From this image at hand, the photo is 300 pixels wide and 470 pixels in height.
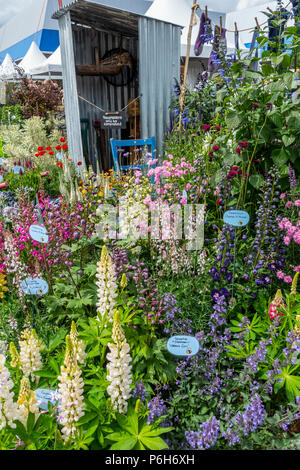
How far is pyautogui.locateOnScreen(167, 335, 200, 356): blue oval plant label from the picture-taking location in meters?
1.56

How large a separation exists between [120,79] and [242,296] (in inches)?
210

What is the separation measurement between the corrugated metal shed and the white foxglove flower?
14.3ft

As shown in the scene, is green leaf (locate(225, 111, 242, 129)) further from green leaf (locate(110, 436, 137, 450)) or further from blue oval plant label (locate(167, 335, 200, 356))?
green leaf (locate(110, 436, 137, 450))

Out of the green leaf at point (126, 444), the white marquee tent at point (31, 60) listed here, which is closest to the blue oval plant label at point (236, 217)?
the green leaf at point (126, 444)

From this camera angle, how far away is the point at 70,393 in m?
1.25

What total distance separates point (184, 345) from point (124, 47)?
233 inches

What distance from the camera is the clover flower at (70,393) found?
4.04 ft

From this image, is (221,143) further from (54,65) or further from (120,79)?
(54,65)

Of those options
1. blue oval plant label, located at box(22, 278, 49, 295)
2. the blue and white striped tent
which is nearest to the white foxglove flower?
blue oval plant label, located at box(22, 278, 49, 295)

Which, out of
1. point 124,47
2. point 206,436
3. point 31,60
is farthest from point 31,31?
point 206,436

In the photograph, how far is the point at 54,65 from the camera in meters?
10.7
